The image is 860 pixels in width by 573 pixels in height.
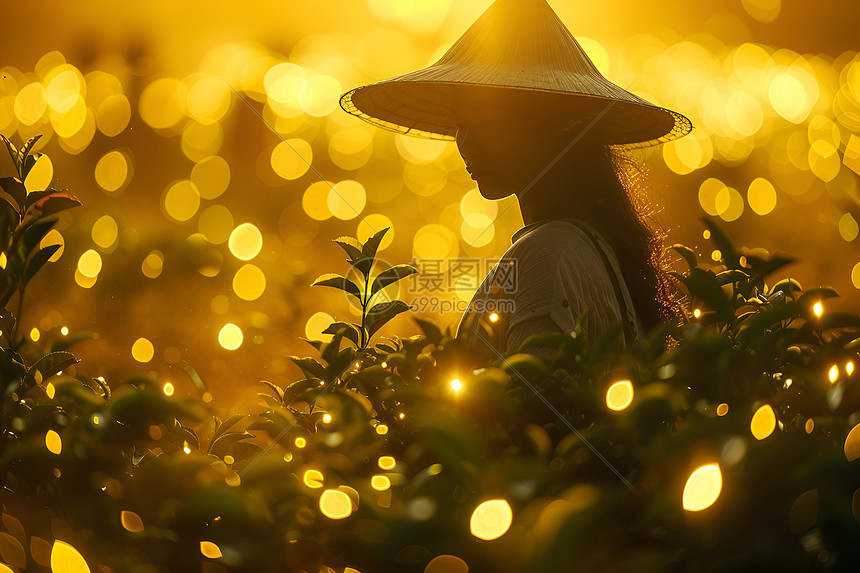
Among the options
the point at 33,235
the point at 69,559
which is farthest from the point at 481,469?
the point at 33,235

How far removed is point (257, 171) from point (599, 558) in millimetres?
3686

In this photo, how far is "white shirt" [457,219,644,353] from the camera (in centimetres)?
128

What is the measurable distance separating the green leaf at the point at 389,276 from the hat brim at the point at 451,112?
490mm

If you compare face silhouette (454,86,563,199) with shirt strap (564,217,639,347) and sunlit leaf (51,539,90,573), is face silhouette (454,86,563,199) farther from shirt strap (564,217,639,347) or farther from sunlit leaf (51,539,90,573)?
sunlit leaf (51,539,90,573)

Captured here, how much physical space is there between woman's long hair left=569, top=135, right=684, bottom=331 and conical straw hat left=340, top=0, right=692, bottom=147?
0.10 m

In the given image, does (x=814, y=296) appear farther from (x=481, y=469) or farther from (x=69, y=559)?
(x=69, y=559)

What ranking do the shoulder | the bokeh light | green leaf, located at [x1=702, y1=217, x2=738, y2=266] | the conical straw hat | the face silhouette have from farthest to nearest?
the face silhouette
the conical straw hat
the shoulder
green leaf, located at [x1=702, y1=217, x2=738, y2=266]
the bokeh light

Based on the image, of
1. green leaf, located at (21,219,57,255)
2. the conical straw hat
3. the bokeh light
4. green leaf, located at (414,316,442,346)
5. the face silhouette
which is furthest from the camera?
the face silhouette

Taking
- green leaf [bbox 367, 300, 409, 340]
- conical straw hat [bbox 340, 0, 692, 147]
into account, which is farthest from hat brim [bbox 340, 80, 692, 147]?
green leaf [bbox 367, 300, 409, 340]

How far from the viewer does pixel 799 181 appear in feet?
14.1

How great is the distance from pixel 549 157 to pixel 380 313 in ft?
2.07

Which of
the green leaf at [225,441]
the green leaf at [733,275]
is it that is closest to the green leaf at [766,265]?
the green leaf at [733,275]

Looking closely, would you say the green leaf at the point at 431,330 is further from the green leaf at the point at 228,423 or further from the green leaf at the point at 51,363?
the green leaf at the point at 51,363

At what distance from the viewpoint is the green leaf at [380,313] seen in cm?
131
